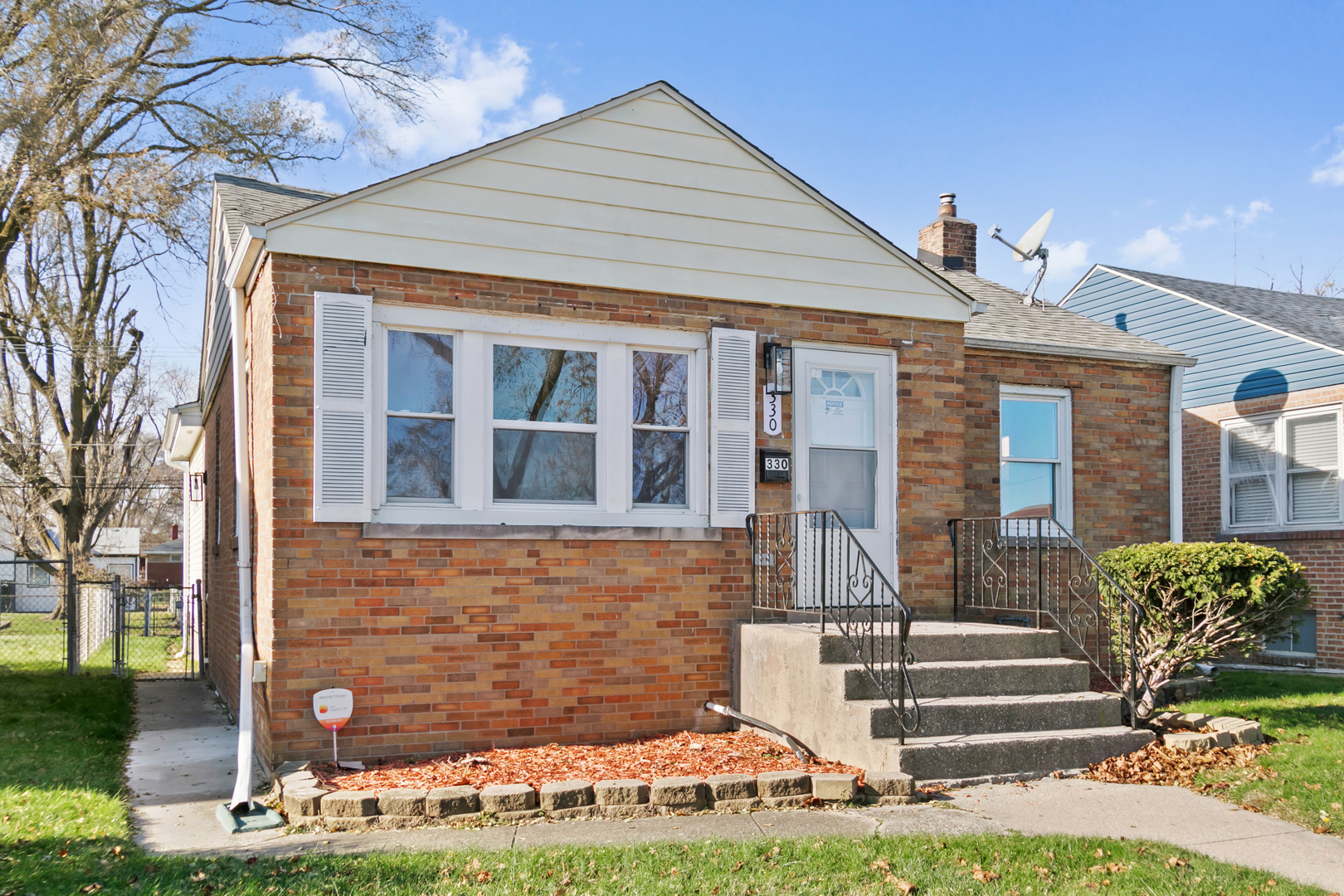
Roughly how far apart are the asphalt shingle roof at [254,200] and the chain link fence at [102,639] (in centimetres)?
467

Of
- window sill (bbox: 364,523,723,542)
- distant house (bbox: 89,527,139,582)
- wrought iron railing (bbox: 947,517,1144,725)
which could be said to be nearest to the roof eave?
wrought iron railing (bbox: 947,517,1144,725)

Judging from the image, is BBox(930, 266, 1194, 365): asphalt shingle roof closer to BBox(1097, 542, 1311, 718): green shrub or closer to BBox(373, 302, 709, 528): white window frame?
BBox(1097, 542, 1311, 718): green shrub

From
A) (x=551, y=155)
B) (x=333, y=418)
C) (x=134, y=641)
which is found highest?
(x=551, y=155)

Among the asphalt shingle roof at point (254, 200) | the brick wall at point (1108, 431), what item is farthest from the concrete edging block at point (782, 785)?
the brick wall at point (1108, 431)

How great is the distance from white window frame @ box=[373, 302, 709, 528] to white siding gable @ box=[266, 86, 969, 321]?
374mm

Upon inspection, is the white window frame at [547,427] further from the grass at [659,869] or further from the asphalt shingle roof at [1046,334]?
the asphalt shingle roof at [1046,334]

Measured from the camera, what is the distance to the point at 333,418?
6.61 meters

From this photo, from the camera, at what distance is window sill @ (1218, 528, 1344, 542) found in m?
12.7

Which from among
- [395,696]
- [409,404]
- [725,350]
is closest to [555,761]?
[395,696]

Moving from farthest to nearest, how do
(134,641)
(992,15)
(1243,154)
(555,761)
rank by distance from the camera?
(134,641) < (1243,154) < (992,15) < (555,761)

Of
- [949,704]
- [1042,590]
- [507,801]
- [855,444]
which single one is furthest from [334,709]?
[1042,590]

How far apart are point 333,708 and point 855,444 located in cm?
443

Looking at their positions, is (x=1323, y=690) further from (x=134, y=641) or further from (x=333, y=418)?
(x=134, y=641)

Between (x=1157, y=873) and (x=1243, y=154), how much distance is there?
13.4 metres
